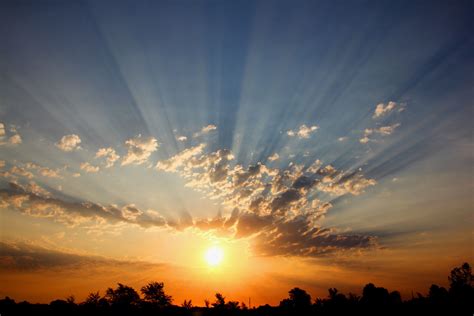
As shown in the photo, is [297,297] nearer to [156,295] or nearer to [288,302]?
[288,302]

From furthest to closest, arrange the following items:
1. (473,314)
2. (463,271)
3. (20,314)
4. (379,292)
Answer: (463,271) < (379,292) < (20,314) < (473,314)

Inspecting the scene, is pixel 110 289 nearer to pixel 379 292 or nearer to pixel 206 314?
pixel 206 314

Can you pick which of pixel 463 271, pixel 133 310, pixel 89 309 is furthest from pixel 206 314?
pixel 463 271

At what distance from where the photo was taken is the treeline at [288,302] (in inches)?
2460

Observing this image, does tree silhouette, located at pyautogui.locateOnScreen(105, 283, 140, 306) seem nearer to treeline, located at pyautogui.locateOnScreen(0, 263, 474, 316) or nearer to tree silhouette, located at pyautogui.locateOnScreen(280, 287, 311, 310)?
treeline, located at pyautogui.locateOnScreen(0, 263, 474, 316)

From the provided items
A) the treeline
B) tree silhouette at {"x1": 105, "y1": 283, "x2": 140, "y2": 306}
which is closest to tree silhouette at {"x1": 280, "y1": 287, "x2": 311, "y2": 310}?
the treeline

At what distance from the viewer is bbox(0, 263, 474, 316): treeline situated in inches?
2460

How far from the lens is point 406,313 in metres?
60.2

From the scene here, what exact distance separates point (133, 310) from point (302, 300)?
2547 inches

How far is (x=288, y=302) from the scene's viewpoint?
11338 cm

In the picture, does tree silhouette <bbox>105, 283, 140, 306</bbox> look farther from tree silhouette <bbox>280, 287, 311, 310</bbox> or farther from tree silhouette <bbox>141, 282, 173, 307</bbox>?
tree silhouette <bbox>280, 287, 311, 310</bbox>

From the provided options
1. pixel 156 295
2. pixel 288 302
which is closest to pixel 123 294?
pixel 156 295

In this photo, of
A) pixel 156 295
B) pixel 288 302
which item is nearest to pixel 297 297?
pixel 288 302

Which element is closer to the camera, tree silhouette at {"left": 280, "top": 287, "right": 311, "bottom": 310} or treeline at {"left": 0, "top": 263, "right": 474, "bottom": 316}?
treeline at {"left": 0, "top": 263, "right": 474, "bottom": 316}
